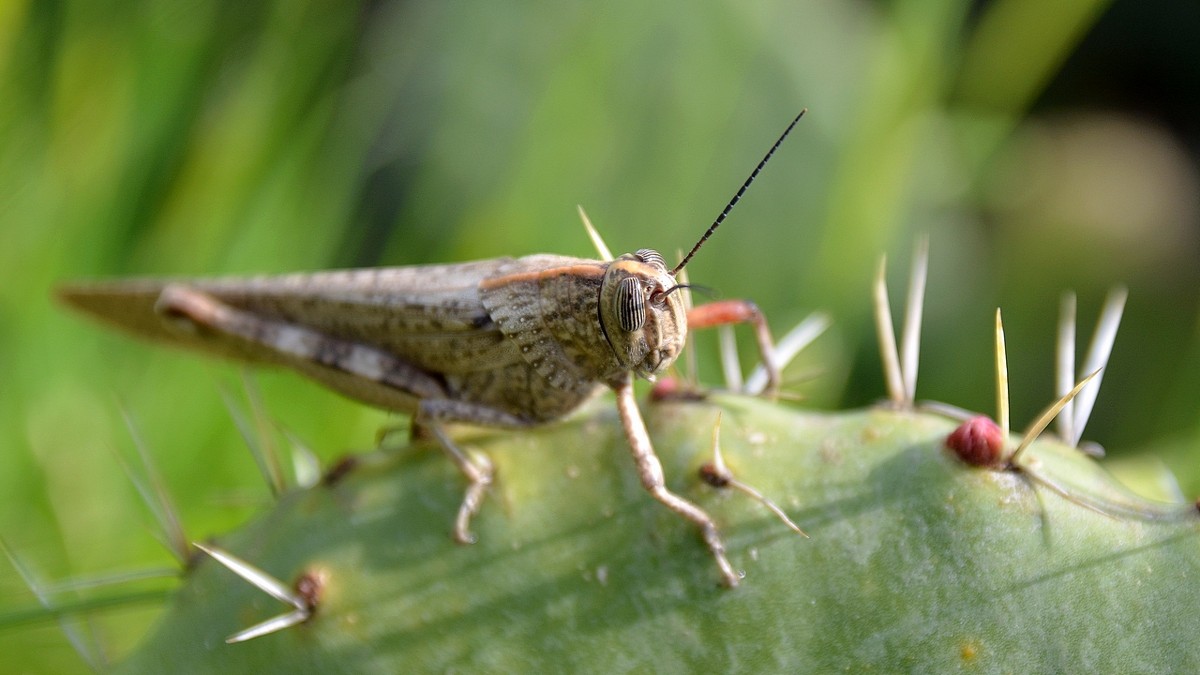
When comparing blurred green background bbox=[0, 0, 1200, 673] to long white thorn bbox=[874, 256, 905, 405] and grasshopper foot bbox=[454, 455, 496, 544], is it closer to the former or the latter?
long white thorn bbox=[874, 256, 905, 405]

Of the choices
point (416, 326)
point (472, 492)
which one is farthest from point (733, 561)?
point (416, 326)

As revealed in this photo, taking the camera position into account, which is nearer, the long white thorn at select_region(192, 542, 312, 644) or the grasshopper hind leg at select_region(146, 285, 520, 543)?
the long white thorn at select_region(192, 542, 312, 644)

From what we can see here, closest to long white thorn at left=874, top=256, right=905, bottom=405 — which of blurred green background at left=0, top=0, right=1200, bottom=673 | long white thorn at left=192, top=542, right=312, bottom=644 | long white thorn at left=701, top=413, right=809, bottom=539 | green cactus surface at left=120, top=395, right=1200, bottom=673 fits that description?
green cactus surface at left=120, top=395, right=1200, bottom=673

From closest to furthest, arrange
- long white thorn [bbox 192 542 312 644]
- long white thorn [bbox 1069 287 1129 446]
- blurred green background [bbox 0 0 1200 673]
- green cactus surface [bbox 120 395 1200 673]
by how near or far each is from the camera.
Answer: green cactus surface [bbox 120 395 1200 673], long white thorn [bbox 192 542 312 644], long white thorn [bbox 1069 287 1129 446], blurred green background [bbox 0 0 1200 673]

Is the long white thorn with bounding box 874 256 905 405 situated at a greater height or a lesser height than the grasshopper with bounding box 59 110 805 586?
greater

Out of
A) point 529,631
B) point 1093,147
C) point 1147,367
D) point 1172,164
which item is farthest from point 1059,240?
point 529,631

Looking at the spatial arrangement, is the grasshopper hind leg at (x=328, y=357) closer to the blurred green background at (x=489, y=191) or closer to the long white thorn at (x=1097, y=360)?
the blurred green background at (x=489, y=191)

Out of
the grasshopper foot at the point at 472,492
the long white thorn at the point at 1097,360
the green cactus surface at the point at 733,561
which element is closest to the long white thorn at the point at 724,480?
the green cactus surface at the point at 733,561
